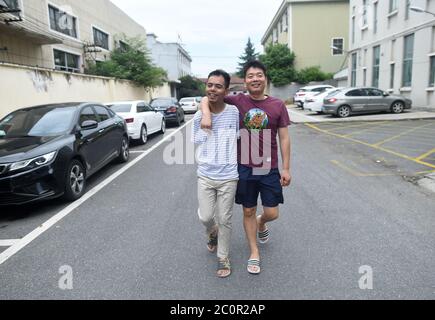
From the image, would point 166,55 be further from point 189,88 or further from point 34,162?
point 34,162

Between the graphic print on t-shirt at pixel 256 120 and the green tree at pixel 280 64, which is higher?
the green tree at pixel 280 64

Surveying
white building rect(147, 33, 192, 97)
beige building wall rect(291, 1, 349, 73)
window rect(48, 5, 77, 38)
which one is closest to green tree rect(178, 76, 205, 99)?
white building rect(147, 33, 192, 97)

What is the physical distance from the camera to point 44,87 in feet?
45.3

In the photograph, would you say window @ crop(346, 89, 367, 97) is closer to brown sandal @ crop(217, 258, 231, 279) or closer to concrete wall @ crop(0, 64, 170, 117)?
concrete wall @ crop(0, 64, 170, 117)

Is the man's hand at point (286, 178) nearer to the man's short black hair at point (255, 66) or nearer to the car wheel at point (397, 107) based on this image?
the man's short black hair at point (255, 66)

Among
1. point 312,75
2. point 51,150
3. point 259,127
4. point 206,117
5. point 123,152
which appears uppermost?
point 312,75

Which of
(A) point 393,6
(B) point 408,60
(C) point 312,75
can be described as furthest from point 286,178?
(C) point 312,75

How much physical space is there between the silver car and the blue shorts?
15.1m

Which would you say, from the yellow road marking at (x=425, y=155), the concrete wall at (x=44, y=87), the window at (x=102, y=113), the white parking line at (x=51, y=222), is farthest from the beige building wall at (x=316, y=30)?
the white parking line at (x=51, y=222)

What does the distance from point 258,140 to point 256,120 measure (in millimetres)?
179

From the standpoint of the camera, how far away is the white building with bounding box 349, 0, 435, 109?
1736 cm

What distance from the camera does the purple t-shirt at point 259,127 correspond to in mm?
3148

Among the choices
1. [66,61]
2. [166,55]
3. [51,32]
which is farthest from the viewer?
[166,55]

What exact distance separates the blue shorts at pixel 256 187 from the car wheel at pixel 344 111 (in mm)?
15232
